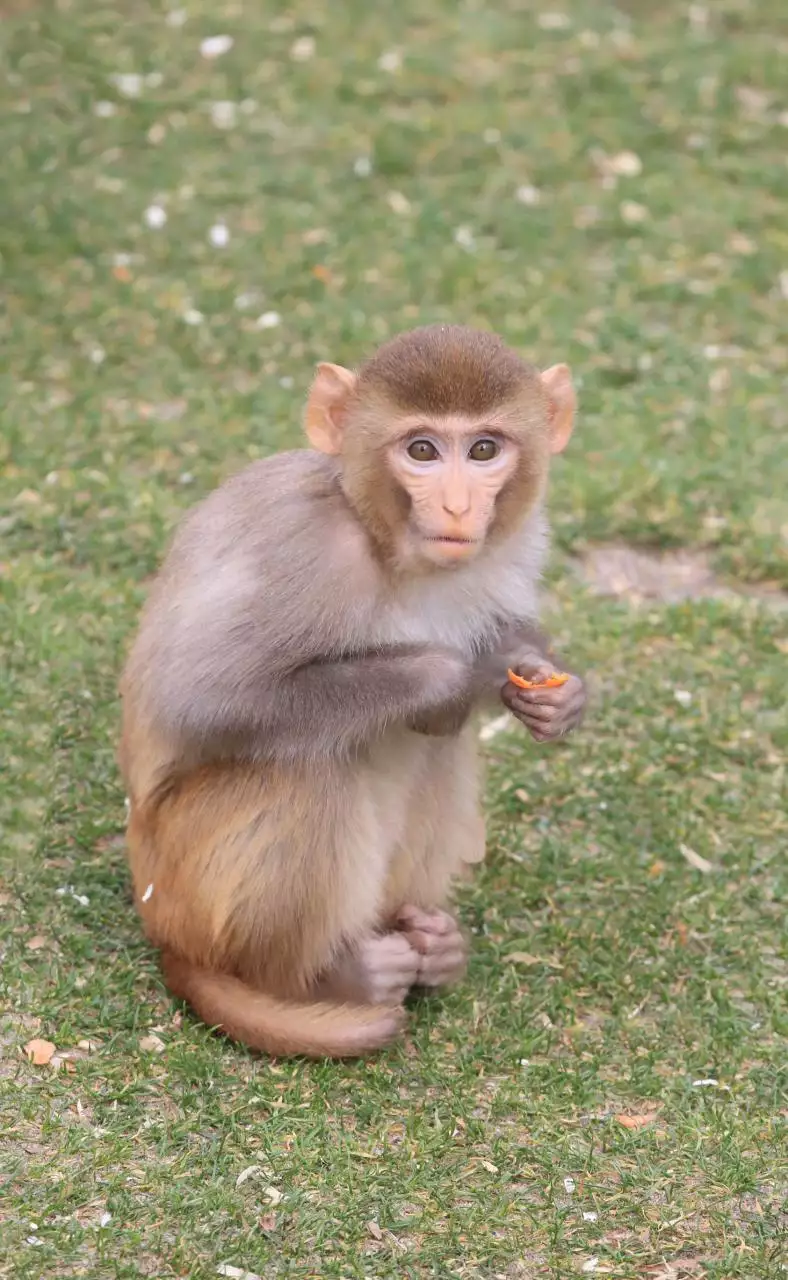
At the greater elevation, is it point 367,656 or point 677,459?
point 367,656

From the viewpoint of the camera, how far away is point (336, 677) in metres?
4.08

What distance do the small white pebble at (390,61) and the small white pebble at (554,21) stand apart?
0.85 metres

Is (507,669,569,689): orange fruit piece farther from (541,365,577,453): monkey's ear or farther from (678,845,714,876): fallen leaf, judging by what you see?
(678,845,714,876): fallen leaf

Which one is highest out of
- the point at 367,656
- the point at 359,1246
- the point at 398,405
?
the point at 398,405

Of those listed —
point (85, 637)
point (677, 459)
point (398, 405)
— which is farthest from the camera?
point (677, 459)

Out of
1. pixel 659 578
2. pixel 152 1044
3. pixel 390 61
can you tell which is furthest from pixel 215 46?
pixel 152 1044

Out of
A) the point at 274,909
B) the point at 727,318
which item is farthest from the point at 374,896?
the point at 727,318

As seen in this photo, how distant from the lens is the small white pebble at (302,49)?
30.0 ft

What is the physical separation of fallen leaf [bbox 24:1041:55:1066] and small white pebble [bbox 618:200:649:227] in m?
5.34

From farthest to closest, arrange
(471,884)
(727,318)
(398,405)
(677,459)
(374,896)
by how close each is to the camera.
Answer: (727,318) → (677,459) → (471,884) → (374,896) → (398,405)

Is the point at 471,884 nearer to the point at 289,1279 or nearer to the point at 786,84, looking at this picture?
the point at 289,1279

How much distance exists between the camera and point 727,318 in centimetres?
783

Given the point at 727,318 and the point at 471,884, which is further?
the point at 727,318

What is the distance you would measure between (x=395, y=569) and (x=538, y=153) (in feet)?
16.9
